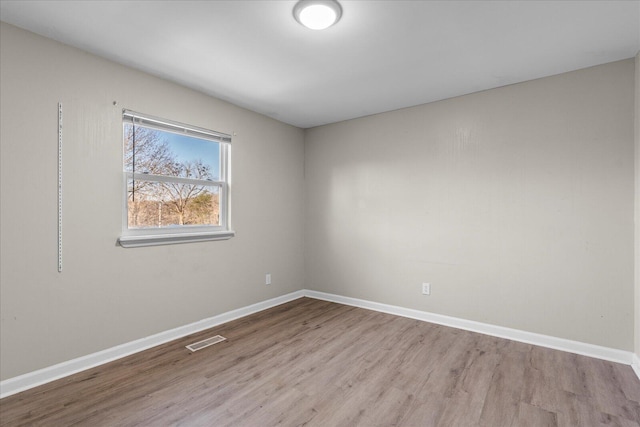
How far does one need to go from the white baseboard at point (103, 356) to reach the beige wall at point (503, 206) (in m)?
1.59

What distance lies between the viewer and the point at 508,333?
2943 mm

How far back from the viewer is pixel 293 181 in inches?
172

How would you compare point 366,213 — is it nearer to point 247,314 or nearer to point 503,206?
point 503,206

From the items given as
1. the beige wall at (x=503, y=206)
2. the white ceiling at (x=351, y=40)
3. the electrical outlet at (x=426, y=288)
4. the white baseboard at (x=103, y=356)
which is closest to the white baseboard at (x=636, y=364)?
the beige wall at (x=503, y=206)

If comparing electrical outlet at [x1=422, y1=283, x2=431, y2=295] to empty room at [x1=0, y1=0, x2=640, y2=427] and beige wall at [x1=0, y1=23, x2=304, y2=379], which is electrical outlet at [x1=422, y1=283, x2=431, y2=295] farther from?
beige wall at [x1=0, y1=23, x2=304, y2=379]

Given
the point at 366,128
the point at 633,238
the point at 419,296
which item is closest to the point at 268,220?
the point at 366,128

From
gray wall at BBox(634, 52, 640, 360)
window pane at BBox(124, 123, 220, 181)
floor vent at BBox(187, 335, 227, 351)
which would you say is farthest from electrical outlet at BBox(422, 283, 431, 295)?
window pane at BBox(124, 123, 220, 181)

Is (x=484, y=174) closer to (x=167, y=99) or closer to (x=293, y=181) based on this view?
(x=293, y=181)

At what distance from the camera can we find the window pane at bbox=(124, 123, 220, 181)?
2.70m

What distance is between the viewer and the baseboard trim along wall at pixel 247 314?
2.11m

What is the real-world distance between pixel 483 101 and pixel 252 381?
329cm

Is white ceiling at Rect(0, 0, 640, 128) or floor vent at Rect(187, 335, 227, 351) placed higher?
white ceiling at Rect(0, 0, 640, 128)

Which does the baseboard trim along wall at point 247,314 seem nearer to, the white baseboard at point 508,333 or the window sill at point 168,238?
the white baseboard at point 508,333

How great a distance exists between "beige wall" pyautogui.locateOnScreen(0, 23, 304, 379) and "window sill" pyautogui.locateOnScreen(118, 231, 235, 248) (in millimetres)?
58
